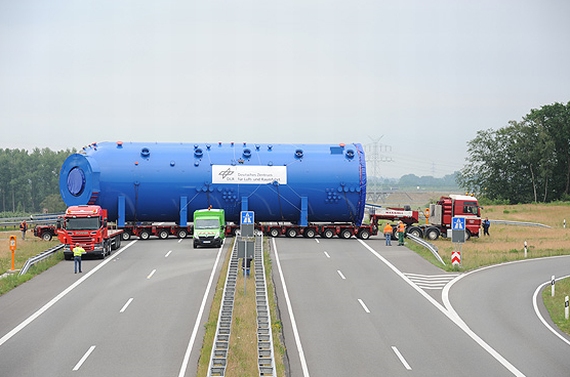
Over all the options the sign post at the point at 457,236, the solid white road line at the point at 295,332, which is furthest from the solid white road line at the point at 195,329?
the sign post at the point at 457,236

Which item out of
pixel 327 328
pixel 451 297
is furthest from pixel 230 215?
pixel 327 328

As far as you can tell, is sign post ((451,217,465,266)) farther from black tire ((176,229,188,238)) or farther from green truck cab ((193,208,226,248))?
black tire ((176,229,188,238))

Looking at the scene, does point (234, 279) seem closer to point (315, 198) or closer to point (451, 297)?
point (451, 297)

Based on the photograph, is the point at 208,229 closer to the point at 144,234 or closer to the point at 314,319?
the point at 144,234

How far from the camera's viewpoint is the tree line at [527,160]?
10938 cm

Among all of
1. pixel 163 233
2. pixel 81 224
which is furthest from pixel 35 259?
pixel 163 233

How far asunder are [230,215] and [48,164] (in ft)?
296

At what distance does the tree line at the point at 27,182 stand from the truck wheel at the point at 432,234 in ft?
280

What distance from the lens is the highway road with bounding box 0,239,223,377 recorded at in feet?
67.9

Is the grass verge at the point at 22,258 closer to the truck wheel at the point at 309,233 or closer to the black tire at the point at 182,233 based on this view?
the black tire at the point at 182,233

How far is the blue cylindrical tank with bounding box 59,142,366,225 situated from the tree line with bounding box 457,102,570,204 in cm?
6303

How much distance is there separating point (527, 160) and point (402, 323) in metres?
89.4

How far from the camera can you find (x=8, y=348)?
22281 millimetres

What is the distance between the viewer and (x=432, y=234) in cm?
5325
